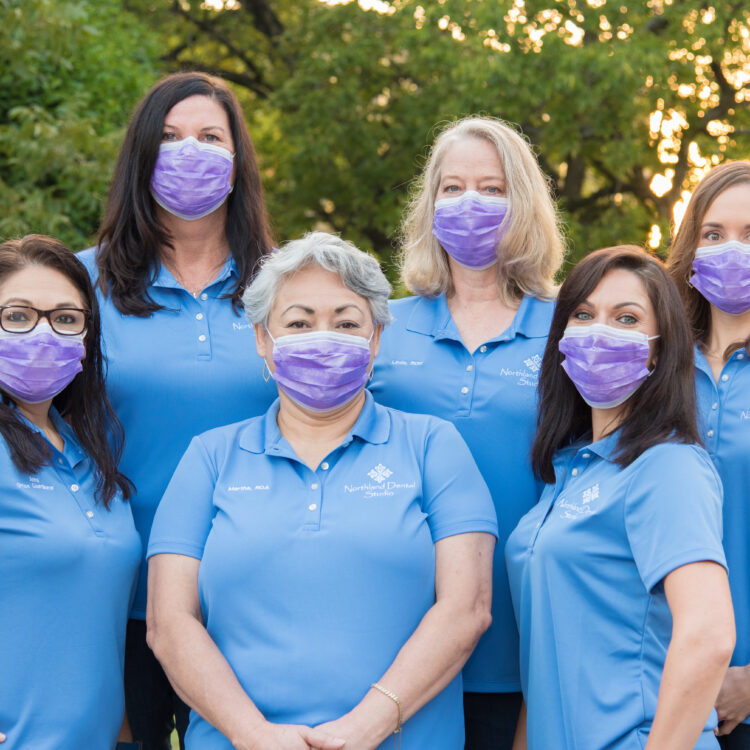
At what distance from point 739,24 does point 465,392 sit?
34.8 ft

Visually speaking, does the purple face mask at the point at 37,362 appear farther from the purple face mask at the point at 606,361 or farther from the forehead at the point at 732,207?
the forehead at the point at 732,207

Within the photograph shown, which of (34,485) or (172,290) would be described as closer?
(34,485)

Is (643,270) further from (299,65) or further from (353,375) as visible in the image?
(299,65)

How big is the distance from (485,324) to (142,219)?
4.55 ft

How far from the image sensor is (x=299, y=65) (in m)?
15.0

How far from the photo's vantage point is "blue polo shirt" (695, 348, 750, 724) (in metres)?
3.34

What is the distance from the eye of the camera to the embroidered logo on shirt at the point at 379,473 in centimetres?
324

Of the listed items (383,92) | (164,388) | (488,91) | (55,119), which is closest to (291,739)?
(164,388)

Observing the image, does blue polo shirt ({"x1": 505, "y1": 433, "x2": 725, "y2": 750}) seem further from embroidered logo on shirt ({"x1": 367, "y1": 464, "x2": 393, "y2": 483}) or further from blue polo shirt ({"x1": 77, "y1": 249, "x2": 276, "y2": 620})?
blue polo shirt ({"x1": 77, "y1": 249, "x2": 276, "y2": 620})

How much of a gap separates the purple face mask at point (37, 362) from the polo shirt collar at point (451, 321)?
1.28 metres

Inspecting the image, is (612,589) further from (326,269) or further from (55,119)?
(55,119)

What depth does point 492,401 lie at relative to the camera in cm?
370

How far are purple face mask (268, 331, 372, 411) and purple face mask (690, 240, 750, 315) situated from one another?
124 cm

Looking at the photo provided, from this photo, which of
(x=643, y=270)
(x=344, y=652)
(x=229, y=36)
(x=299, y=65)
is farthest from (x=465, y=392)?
(x=229, y=36)
